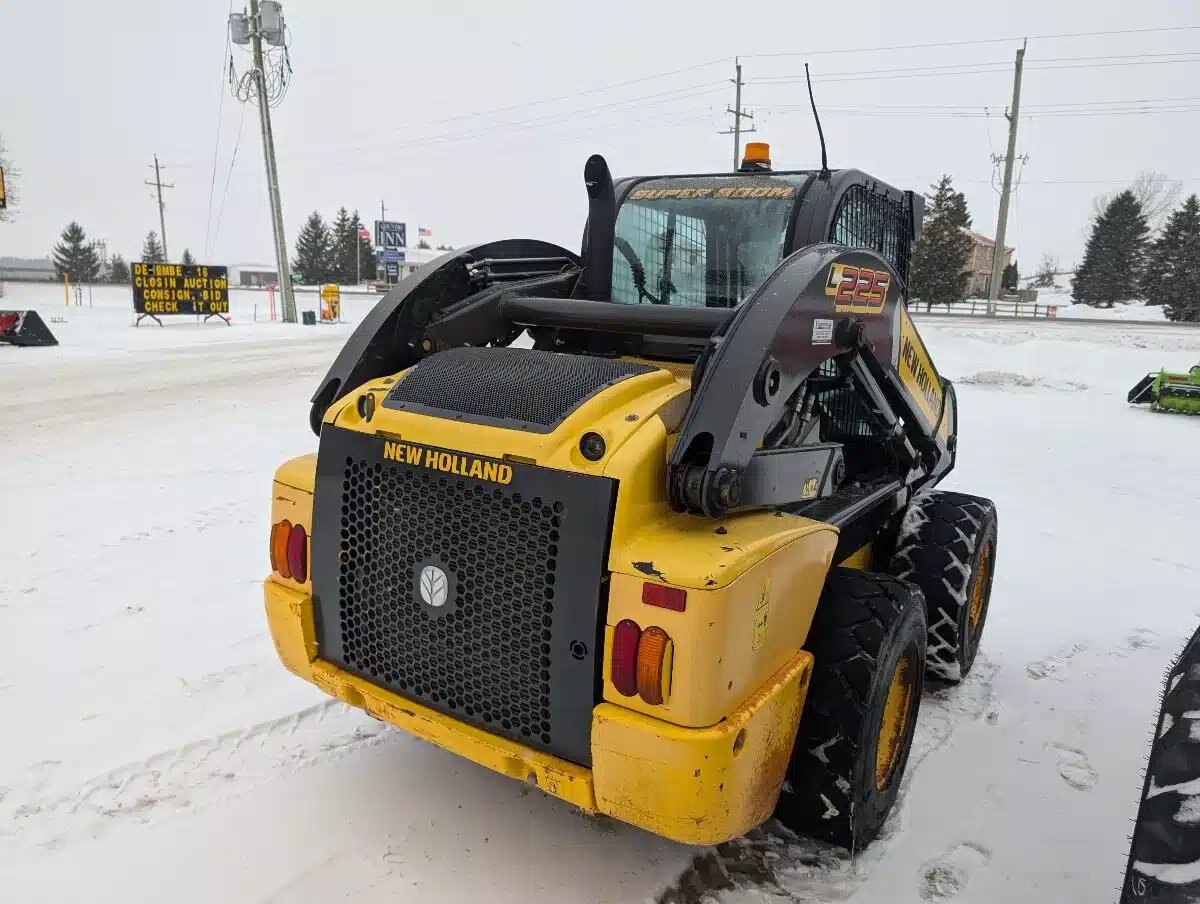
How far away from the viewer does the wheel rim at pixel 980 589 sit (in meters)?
4.28

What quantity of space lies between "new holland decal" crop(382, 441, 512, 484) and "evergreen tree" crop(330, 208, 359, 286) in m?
77.8

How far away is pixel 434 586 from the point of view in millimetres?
2535

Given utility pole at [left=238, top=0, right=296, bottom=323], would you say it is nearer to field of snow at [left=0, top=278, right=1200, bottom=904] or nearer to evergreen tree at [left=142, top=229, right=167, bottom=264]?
field of snow at [left=0, top=278, right=1200, bottom=904]

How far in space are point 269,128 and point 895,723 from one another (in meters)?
27.9

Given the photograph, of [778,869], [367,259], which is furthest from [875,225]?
[367,259]

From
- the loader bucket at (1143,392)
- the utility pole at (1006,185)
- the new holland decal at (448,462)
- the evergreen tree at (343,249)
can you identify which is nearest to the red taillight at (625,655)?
the new holland decal at (448,462)

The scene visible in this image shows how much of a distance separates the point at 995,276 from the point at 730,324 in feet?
113

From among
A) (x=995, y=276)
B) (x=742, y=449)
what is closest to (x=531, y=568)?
(x=742, y=449)

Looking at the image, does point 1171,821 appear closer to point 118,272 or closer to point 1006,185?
point 1006,185

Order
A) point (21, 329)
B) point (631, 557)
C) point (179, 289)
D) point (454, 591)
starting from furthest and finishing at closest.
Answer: point (179, 289), point (21, 329), point (454, 591), point (631, 557)

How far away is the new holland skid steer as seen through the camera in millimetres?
2215

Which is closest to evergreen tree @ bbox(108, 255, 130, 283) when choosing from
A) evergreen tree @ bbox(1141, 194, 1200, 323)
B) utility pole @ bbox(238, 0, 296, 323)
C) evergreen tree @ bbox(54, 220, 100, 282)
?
evergreen tree @ bbox(54, 220, 100, 282)

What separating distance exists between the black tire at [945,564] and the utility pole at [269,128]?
25.3 metres

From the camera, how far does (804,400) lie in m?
3.09
